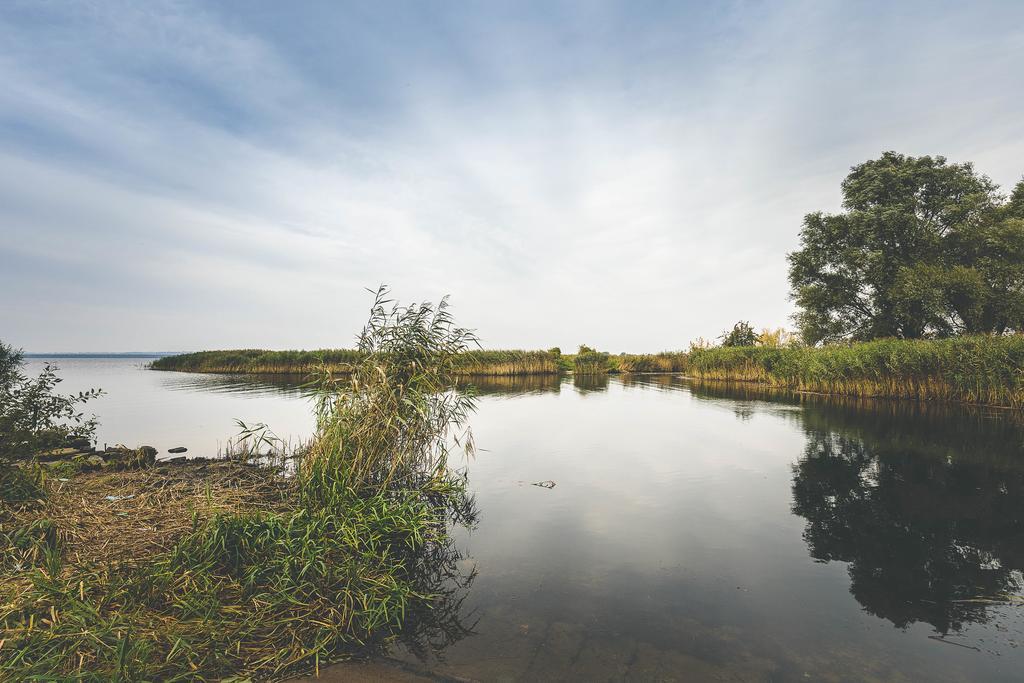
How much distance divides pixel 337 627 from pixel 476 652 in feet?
4.52

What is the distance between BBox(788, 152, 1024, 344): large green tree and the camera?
109 ft

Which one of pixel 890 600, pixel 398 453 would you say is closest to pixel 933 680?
pixel 890 600

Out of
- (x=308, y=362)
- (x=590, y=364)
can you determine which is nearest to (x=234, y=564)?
(x=308, y=362)

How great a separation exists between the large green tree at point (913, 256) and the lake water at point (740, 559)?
24.9m

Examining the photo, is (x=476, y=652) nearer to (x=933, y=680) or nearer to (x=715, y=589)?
(x=715, y=589)

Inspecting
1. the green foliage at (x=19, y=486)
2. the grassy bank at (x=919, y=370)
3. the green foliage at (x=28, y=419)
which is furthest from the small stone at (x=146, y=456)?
the grassy bank at (x=919, y=370)

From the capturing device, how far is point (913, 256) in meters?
36.3

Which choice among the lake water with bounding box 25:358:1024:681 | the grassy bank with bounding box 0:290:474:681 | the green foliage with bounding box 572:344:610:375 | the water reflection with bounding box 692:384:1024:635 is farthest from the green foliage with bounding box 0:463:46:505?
the green foliage with bounding box 572:344:610:375

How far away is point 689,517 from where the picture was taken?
8.45m

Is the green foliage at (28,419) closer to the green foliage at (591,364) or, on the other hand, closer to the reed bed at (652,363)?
the green foliage at (591,364)

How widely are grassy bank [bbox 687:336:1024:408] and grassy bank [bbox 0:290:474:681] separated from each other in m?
26.7

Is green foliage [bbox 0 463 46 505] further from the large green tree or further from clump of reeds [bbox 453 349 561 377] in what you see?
the large green tree

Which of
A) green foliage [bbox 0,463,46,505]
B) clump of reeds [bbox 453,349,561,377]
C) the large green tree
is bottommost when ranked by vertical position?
green foliage [bbox 0,463,46,505]

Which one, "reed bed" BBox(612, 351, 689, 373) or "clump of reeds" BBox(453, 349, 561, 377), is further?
"reed bed" BBox(612, 351, 689, 373)
